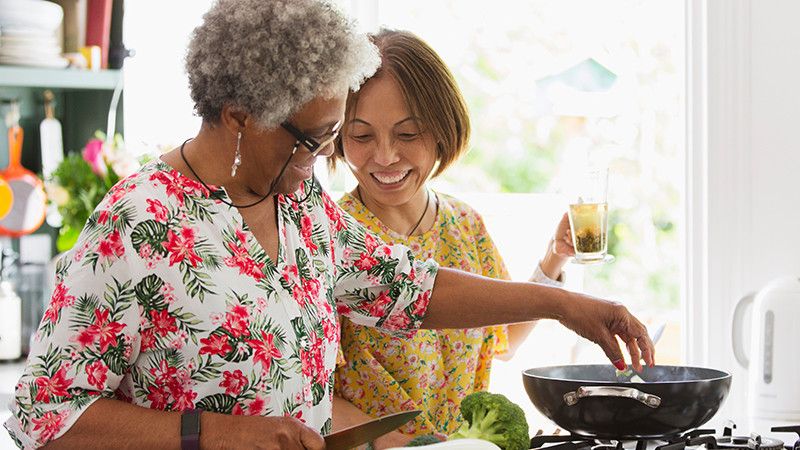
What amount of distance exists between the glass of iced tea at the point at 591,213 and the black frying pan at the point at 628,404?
35cm

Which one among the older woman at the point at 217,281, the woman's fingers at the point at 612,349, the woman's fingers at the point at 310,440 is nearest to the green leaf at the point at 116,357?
the older woman at the point at 217,281

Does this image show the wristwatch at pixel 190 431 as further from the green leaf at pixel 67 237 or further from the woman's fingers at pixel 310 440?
the green leaf at pixel 67 237

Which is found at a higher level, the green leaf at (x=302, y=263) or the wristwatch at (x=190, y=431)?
the green leaf at (x=302, y=263)

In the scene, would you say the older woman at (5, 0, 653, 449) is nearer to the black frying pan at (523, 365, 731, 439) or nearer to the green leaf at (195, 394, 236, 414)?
the green leaf at (195, 394, 236, 414)

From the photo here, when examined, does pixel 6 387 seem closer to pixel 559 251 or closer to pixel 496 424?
pixel 559 251

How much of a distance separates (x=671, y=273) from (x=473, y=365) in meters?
3.41

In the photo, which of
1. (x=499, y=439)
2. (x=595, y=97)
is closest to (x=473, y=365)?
(x=499, y=439)

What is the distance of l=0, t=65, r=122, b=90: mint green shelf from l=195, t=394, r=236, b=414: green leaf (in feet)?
6.10

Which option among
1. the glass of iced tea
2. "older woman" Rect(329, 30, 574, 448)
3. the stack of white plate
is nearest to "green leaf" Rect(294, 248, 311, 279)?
"older woman" Rect(329, 30, 574, 448)

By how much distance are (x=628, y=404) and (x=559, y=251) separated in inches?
19.3

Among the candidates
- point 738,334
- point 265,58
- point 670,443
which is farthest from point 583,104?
point 265,58

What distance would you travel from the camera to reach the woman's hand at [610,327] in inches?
67.6

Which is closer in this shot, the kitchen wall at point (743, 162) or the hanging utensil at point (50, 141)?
the kitchen wall at point (743, 162)

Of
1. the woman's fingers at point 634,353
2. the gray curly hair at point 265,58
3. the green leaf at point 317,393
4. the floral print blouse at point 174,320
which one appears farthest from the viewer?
the woman's fingers at point 634,353
